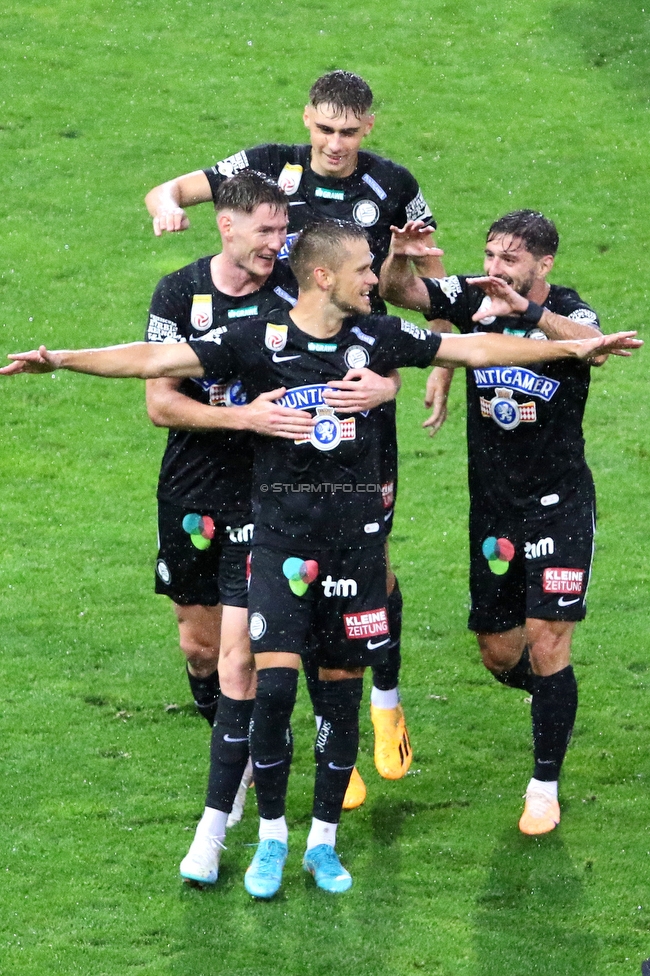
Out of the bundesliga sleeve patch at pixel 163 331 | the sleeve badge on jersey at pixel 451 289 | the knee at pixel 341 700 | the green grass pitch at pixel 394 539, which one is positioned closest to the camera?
the green grass pitch at pixel 394 539

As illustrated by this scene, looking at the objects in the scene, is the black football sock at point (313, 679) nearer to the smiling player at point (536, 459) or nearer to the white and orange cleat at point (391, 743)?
the white and orange cleat at point (391, 743)

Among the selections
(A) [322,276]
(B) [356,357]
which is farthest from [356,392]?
(A) [322,276]

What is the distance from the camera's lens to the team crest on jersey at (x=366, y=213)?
7.11 m

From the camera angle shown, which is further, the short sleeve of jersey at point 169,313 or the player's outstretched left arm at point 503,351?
the short sleeve of jersey at point 169,313

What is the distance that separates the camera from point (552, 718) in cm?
672

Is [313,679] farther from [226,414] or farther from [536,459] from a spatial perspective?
[536,459]

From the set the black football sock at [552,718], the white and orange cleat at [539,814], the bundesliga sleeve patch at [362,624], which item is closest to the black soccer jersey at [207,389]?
the bundesliga sleeve patch at [362,624]

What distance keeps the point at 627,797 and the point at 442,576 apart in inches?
113

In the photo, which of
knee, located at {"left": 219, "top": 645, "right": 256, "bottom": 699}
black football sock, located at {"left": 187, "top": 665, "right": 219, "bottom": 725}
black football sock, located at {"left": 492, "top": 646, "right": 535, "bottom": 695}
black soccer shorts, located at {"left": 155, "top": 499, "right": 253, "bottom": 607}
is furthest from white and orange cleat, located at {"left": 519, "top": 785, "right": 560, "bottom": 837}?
black soccer shorts, located at {"left": 155, "top": 499, "right": 253, "bottom": 607}

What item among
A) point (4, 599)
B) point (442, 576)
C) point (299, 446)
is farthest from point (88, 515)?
point (299, 446)

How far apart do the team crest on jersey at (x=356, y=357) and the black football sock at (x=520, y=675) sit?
1897mm

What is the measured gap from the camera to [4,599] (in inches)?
360

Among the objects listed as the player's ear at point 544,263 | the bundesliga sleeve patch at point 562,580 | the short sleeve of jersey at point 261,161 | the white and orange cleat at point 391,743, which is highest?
the short sleeve of jersey at point 261,161

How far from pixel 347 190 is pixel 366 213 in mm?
135
